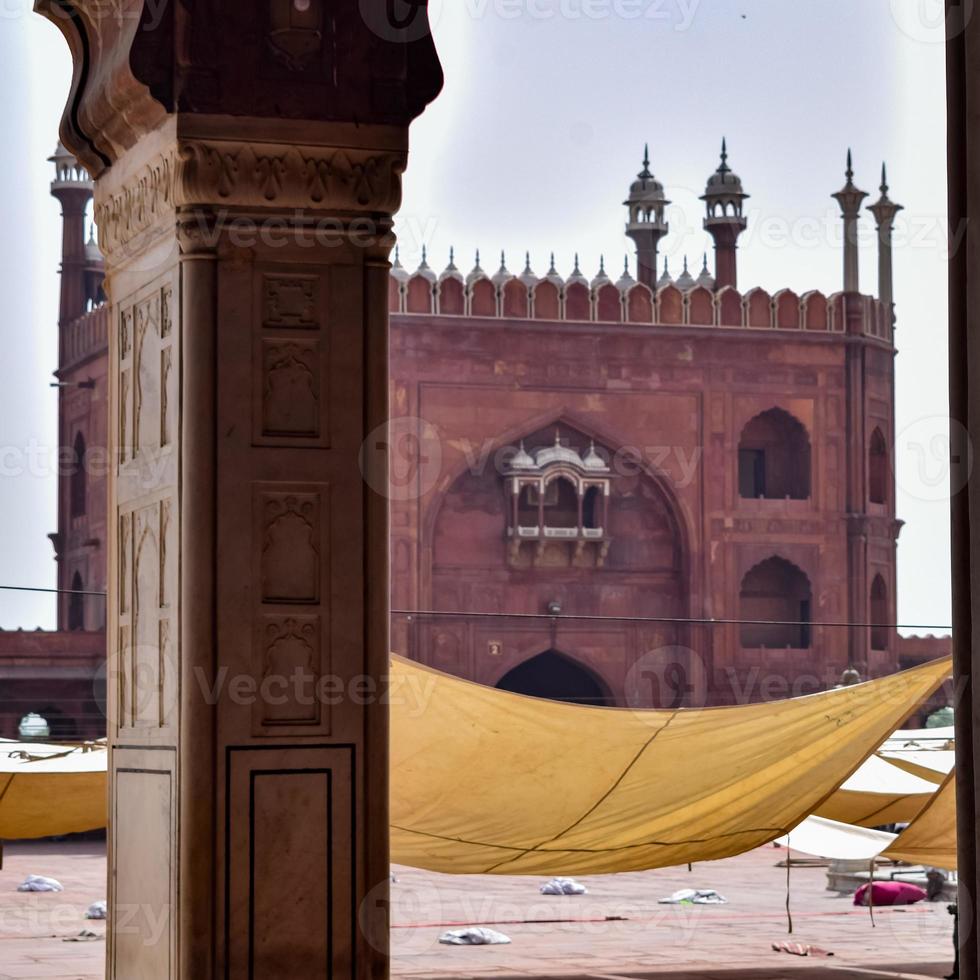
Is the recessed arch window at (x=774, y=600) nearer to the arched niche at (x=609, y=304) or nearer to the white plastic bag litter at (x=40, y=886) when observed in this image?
the arched niche at (x=609, y=304)

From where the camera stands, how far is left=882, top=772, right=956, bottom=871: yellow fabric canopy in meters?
5.14

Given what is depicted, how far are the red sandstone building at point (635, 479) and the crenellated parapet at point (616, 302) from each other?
0.02 metres

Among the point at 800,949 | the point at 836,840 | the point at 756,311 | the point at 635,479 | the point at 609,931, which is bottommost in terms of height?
the point at 609,931

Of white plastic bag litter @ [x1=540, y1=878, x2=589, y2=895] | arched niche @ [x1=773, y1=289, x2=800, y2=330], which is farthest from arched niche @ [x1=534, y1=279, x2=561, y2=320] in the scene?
white plastic bag litter @ [x1=540, y1=878, x2=589, y2=895]

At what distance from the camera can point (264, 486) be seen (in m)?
2.96

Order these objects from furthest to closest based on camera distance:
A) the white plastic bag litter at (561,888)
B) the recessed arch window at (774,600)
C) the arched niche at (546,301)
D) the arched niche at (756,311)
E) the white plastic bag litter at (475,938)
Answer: the recessed arch window at (774,600) < the arched niche at (756,311) < the arched niche at (546,301) < the white plastic bag litter at (561,888) < the white plastic bag litter at (475,938)

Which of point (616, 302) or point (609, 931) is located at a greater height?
point (616, 302)

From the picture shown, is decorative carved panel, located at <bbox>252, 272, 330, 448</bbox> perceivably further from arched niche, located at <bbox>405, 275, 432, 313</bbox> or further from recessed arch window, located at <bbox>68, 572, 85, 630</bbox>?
recessed arch window, located at <bbox>68, 572, 85, 630</bbox>

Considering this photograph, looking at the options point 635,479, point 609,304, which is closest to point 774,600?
point 635,479

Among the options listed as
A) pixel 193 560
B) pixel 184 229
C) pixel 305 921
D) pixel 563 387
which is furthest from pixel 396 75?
pixel 563 387

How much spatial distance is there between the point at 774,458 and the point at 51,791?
1363cm

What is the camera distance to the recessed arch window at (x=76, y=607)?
19.3 m

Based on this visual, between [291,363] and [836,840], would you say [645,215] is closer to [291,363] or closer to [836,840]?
[836,840]

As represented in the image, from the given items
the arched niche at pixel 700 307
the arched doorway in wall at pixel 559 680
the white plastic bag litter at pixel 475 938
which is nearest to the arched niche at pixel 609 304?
the arched niche at pixel 700 307
